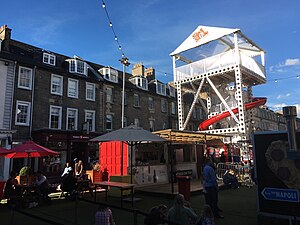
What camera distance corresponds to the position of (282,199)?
19.0 ft

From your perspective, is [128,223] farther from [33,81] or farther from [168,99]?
[168,99]

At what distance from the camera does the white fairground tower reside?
61.0ft

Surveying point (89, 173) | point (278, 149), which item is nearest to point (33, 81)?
point (89, 173)

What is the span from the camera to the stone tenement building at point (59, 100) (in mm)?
19219

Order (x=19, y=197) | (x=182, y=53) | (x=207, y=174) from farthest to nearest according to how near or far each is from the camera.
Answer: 1. (x=182, y=53)
2. (x=19, y=197)
3. (x=207, y=174)

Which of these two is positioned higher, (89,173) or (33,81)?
(33,81)

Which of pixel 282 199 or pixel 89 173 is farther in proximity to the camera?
pixel 89 173

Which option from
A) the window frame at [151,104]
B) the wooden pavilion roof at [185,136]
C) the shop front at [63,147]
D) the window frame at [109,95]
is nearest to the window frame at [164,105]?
the window frame at [151,104]

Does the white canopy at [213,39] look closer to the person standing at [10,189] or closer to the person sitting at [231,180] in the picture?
the person sitting at [231,180]

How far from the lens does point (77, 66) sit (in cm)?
2420

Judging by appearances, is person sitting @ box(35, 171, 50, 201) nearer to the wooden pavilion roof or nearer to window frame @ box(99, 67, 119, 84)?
the wooden pavilion roof

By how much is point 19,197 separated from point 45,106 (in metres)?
12.7

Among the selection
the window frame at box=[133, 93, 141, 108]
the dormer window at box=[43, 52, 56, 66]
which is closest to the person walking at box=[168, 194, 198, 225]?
the dormer window at box=[43, 52, 56, 66]

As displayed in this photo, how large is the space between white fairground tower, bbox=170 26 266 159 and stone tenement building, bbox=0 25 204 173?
24.7ft
